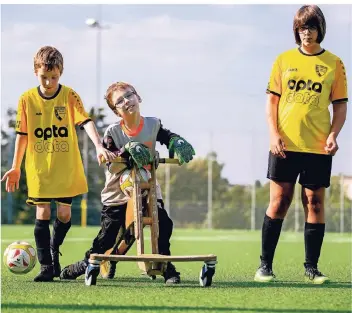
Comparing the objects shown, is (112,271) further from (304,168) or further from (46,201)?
(304,168)

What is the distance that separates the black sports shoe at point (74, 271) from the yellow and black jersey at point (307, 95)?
5.12ft

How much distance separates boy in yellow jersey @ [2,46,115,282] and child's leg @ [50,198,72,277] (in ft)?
0.10

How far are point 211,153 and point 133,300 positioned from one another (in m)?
24.9

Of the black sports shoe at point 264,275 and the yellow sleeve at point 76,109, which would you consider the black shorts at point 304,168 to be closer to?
the black sports shoe at point 264,275

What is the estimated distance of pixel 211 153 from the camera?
98.4 feet

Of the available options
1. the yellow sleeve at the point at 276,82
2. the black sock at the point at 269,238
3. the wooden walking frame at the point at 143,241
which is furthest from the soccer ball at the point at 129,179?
the yellow sleeve at the point at 276,82

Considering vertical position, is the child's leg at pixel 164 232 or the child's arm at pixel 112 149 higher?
the child's arm at pixel 112 149

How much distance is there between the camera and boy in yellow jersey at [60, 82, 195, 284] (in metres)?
6.30

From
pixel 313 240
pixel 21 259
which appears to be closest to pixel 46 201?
pixel 21 259

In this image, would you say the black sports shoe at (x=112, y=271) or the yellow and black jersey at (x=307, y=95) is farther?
the black sports shoe at (x=112, y=271)

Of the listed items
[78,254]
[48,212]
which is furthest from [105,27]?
[48,212]

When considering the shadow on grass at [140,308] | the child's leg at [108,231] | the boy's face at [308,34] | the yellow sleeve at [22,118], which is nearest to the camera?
the shadow on grass at [140,308]

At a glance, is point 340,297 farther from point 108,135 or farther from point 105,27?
point 105,27

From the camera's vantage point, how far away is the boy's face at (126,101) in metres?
6.38
